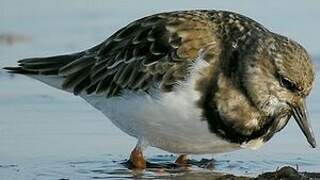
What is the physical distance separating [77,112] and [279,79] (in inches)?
76.8

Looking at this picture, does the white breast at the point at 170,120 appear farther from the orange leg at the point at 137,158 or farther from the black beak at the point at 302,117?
the black beak at the point at 302,117

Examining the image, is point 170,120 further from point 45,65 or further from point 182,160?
point 45,65

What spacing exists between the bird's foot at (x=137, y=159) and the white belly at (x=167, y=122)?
123 mm

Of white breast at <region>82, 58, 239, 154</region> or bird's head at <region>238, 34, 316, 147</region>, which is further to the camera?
white breast at <region>82, 58, 239, 154</region>

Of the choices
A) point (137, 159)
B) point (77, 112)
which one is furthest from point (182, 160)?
point (77, 112)

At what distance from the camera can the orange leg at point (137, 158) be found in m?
6.05

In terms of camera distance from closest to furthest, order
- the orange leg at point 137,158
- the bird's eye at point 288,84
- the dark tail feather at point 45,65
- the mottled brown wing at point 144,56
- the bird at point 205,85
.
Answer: the bird's eye at point 288,84 < the bird at point 205,85 < the mottled brown wing at point 144,56 < the orange leg at point 137,158 < the dark tail feather at point 45,65

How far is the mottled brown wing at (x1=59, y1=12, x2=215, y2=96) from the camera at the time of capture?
19.0 feet

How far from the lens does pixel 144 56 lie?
6.00 m

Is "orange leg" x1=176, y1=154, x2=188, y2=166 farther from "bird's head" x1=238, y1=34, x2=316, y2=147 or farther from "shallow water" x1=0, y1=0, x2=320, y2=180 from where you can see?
"bird's head" x1=238, y1=34, x2=316, y2=147

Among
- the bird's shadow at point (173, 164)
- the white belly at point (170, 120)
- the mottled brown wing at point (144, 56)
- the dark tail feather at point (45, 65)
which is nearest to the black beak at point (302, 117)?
the white belly at point (170, 120)

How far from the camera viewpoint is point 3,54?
28.4ft

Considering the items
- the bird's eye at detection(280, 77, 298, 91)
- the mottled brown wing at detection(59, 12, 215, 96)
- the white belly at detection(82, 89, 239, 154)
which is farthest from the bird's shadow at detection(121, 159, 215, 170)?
the bird's eye at detection(280, 77, 298, 91)

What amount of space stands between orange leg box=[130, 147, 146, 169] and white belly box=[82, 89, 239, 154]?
12 centimetres
